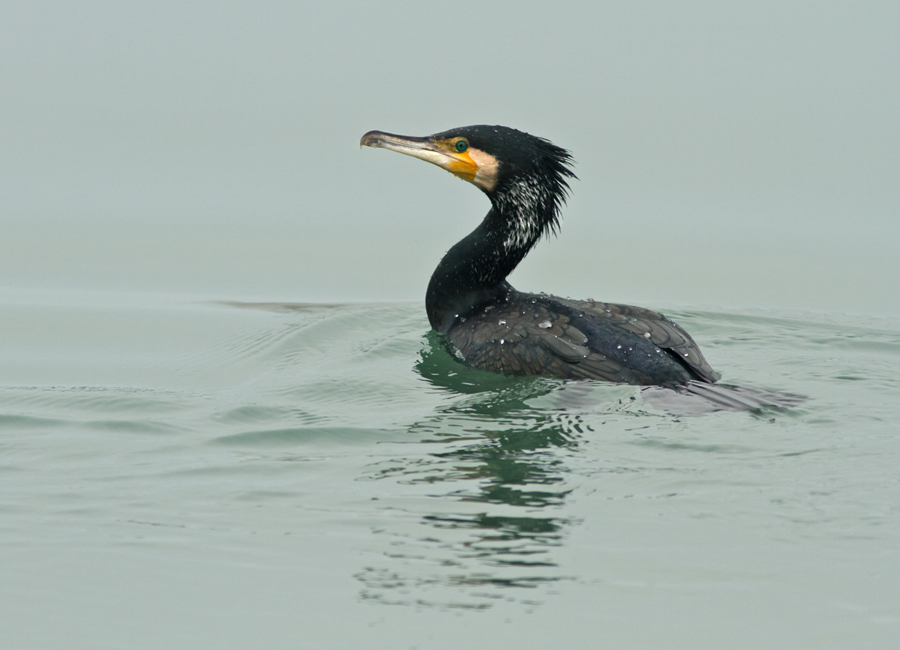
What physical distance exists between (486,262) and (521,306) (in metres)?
0.53

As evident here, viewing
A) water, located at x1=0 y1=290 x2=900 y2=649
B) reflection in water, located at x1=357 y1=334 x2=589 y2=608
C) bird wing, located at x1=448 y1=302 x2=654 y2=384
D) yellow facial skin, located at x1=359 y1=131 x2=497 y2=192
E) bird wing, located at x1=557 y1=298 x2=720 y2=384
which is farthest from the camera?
yellow facial skin, located at x1=359 y1=131 x2=497 y2=192

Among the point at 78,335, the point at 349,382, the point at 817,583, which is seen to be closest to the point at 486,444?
the point at 349,382

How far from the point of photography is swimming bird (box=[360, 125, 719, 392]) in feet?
19.2

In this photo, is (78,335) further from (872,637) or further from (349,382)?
(872,637)

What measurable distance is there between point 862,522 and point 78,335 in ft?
17.5

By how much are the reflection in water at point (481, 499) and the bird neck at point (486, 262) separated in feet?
2.84

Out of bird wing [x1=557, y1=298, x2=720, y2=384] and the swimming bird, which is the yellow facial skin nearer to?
the swimming bird

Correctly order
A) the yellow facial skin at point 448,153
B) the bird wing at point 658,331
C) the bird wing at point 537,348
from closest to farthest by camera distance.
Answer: the bird wing at point 537,348 → the bird wing at point 658,331 → the yellow facial skin at point 448,153

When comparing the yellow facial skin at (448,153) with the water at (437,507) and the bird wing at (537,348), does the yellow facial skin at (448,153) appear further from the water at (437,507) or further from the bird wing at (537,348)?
the water at (437,507)

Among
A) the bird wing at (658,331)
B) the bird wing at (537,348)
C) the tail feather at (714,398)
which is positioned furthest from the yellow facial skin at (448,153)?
the tail feather at (714,398)

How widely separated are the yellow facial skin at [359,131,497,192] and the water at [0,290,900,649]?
3.73 feet

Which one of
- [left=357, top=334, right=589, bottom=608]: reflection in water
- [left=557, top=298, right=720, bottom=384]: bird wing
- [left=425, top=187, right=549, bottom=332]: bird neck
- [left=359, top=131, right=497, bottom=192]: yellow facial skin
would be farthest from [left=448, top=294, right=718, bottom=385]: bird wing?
[left=359, top=131, right=497, bottom=192]: yellow facial skin

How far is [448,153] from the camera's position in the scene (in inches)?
271

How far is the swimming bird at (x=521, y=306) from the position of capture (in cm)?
586
